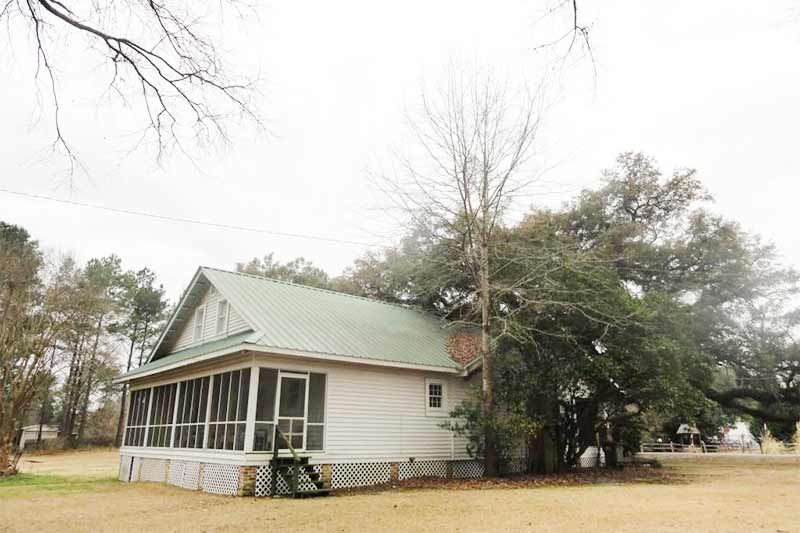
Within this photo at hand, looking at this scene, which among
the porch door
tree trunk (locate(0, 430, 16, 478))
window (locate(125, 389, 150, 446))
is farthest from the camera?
tree trunk (locate(0, 430, 16, 478))

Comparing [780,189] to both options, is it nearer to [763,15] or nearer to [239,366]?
[763,15]

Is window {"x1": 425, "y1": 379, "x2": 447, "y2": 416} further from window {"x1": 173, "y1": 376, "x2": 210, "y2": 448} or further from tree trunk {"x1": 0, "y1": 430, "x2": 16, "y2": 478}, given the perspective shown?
tree trunk {"x1": 0, "y1": 430, "x2": 16, "y2": 478}

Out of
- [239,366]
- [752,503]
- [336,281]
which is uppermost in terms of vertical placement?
[336,281]

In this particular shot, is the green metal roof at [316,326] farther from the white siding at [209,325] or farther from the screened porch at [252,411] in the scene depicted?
the screened porch at [252,411]

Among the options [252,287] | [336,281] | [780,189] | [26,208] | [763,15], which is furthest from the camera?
[336,281]

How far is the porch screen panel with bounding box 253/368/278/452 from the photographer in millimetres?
13656

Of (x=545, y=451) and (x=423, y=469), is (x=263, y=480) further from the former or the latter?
(x=545, y=451)

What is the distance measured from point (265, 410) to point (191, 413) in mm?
3183

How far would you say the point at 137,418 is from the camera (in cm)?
1981

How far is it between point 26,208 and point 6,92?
8.93 m

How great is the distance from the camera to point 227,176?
6957mm

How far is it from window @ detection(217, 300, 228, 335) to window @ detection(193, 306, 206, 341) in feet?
3.88

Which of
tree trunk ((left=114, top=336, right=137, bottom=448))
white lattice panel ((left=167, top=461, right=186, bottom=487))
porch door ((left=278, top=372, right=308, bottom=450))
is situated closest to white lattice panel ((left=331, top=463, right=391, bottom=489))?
porch door ((left=278, top=372, right=308, bottom=450))

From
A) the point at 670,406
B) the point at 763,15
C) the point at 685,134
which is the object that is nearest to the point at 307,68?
the point at 763,15
